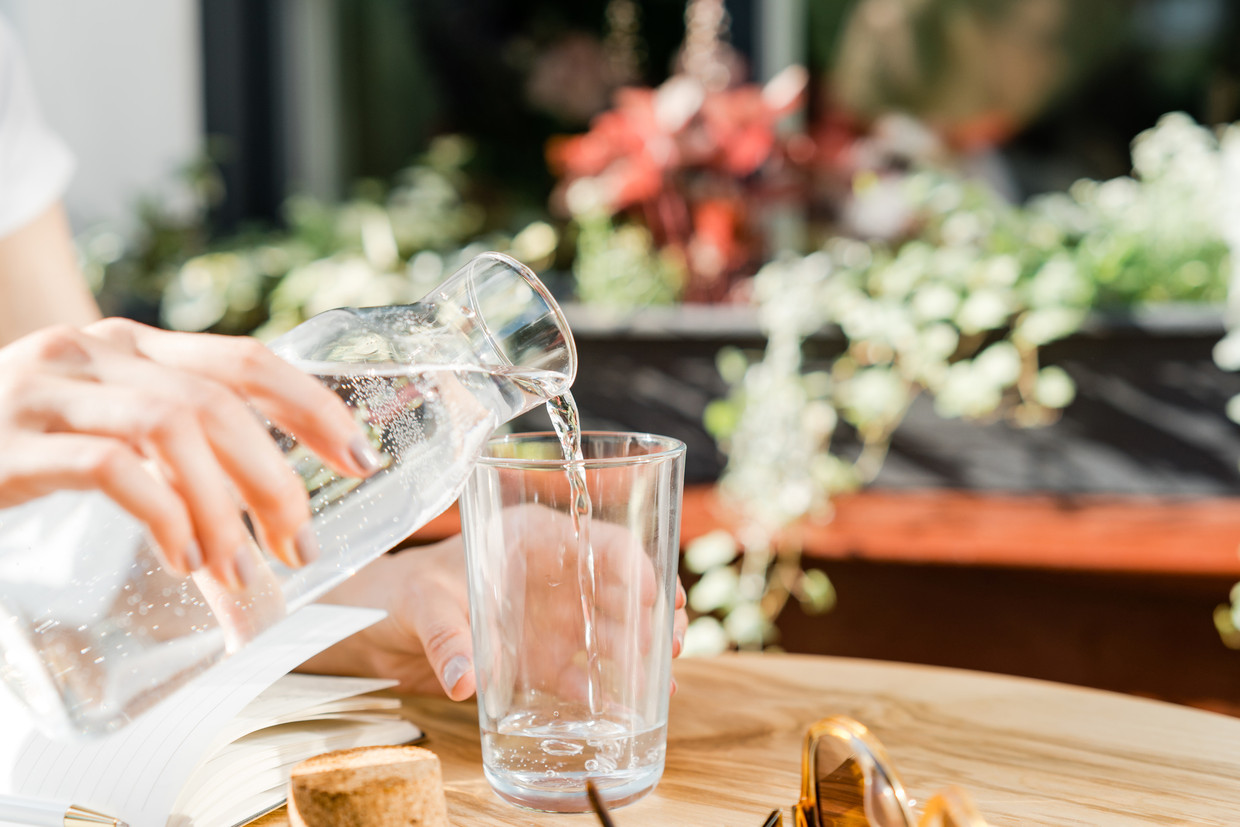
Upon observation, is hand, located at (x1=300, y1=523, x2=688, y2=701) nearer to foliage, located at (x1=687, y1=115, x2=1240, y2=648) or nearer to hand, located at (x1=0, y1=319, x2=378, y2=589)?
hand, located at (x1=0, y1=319, x2=378, y2=589)

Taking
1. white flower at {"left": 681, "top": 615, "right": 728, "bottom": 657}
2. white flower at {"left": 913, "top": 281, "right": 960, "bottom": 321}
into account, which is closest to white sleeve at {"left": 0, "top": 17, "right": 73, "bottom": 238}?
white flower at {"left": 681, "top": 615, "right": 728, "bottom": 657}

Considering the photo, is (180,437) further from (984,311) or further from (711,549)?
→ (984,311)

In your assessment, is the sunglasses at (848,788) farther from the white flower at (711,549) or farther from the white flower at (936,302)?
the white flower at (936,302)

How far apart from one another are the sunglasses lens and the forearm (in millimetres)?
925

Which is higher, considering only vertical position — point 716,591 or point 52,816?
point 52,816

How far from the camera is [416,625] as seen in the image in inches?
24.7

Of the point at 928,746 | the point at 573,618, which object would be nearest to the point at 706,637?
the point at 928,746

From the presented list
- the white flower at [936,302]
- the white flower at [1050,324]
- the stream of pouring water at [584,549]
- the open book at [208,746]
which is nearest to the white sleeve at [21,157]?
the open book at [208,746]

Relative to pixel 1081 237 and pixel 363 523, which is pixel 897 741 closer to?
pixel 363 523

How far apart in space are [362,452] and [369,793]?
146 millimetres

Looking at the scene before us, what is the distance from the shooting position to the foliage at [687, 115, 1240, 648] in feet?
4.83

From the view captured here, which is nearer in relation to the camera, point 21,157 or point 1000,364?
point 21,157

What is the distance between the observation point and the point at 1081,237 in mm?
1748

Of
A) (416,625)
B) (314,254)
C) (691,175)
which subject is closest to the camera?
(416,625)
